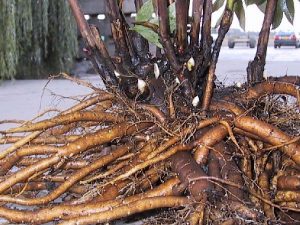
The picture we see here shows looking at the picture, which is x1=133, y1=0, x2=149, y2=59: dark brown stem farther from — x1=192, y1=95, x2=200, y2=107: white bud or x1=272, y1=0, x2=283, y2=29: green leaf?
x1=272, y1=0, x2=283, y2=29: green leaf

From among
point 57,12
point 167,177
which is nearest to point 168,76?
point 167,177

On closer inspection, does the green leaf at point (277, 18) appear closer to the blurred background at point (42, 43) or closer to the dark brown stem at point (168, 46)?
the dark brown stem at point (168, 46)

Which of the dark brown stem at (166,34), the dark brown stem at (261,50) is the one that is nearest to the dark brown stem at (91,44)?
the dark brown stem at (166,34)

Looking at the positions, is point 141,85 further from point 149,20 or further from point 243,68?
point 243,68

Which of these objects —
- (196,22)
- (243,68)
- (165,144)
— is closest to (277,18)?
(196,22)

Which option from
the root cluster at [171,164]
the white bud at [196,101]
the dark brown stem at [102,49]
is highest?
the dark brown stem at [102,49]

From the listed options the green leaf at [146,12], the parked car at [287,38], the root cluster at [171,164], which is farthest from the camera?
the parked car at [287,38]
